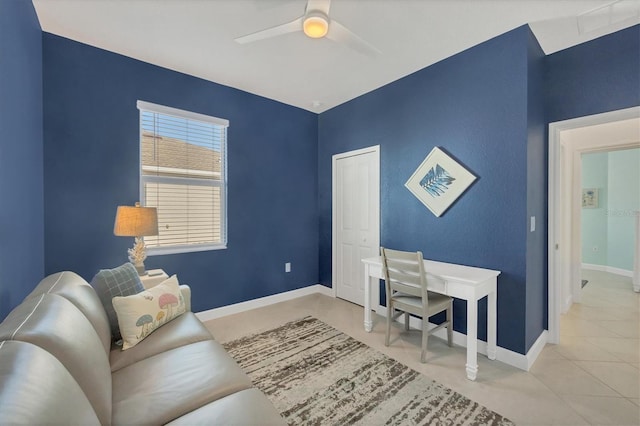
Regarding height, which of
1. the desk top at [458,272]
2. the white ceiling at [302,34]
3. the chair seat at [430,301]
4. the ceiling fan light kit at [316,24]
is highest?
the white ceiling at [302,34]

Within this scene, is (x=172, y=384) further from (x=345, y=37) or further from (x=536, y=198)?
(x=536, y=198)

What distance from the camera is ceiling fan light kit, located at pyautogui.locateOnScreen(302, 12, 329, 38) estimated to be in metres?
1.61

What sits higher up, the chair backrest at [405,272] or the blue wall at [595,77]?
the blue wall at [595,77]

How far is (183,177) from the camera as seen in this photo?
118 inches

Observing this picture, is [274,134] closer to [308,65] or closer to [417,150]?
[308,65]

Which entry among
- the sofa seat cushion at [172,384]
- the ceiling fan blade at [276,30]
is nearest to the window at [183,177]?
the ceiling fan blade at [276,30]

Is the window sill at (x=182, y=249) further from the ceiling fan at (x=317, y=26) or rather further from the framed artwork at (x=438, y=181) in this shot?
the framed artwork at (x=438, y=181)

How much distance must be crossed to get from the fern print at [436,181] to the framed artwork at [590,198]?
16.1 ft

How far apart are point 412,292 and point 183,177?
263 cm

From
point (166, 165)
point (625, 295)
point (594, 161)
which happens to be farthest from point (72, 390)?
point (594, 161)

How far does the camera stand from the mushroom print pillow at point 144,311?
160 centimetres

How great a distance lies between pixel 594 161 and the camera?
536cm

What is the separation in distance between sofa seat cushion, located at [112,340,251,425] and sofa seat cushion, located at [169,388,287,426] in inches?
2.6

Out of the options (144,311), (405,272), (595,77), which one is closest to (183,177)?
(144,311)
